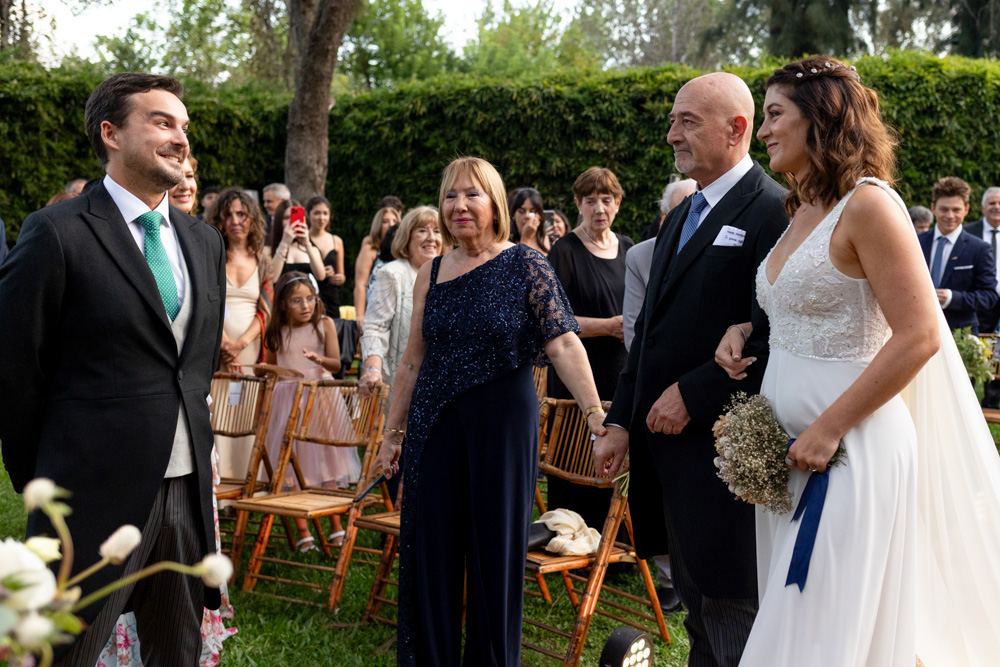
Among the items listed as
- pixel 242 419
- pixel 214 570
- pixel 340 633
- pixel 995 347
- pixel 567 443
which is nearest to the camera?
pixel 214 570

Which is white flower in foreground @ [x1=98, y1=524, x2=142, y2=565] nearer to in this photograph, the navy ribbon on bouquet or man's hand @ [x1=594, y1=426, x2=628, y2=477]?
the navy ribbon on bouquet

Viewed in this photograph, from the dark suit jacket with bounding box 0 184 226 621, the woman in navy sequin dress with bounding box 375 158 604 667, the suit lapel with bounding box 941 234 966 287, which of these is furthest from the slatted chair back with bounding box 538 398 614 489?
the suit lapel with bounding box 941 234 966 287

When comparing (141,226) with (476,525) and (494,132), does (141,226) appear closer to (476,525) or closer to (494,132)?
(476,525)

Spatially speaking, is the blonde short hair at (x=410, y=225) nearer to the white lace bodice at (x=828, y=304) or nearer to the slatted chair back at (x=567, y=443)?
the slatted chair back at (x=567, y=443)

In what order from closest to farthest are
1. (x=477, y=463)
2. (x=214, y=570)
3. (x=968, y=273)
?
(x=214, y=570)
(x=477, y=463)
(x=968, y=273)

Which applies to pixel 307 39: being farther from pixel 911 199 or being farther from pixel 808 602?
pixel 808 602

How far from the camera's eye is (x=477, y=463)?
11.3ft

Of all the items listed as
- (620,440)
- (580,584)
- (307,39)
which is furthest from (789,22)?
(620,440)

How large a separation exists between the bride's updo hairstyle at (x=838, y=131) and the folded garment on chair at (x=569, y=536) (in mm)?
2176

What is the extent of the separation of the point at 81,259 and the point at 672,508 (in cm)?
192

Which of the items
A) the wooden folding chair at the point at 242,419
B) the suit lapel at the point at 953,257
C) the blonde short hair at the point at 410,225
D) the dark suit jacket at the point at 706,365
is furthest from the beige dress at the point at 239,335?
the suit lapel at the point at 953,257

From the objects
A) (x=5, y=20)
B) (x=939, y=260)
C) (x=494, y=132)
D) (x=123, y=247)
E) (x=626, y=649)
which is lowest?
(x=626, y=649)

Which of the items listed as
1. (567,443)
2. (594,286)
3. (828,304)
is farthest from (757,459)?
(594,286)

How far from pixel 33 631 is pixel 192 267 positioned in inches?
82.0
